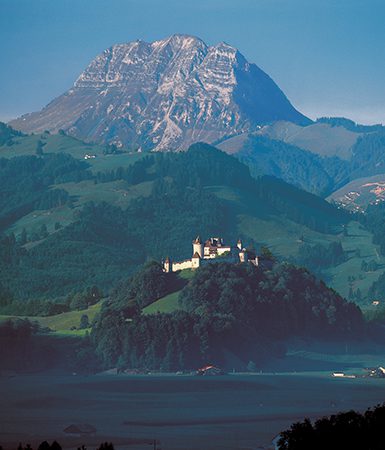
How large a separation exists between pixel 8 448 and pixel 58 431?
47.6ft

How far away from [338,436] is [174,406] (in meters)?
64.8

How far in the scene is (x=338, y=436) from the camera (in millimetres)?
85938

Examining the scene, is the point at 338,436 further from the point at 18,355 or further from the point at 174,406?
the point at 18,355

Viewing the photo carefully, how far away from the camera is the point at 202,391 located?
169 meters

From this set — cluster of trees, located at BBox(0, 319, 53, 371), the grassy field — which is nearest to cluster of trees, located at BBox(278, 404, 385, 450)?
the grassy field

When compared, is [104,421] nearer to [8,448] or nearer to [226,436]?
[226,436]

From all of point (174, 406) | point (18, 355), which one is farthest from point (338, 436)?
point (18, 355)

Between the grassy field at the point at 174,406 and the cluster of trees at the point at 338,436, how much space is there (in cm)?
1869

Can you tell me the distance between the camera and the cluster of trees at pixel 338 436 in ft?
278

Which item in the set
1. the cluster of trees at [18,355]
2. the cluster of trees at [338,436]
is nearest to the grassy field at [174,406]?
the cluster of trees at [18,355]

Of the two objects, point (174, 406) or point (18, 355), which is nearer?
point (174, 406)

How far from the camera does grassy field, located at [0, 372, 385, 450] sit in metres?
118

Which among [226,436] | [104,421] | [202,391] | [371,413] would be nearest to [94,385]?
[202,391]

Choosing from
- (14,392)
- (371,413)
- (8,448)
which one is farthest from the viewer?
(14,392)
